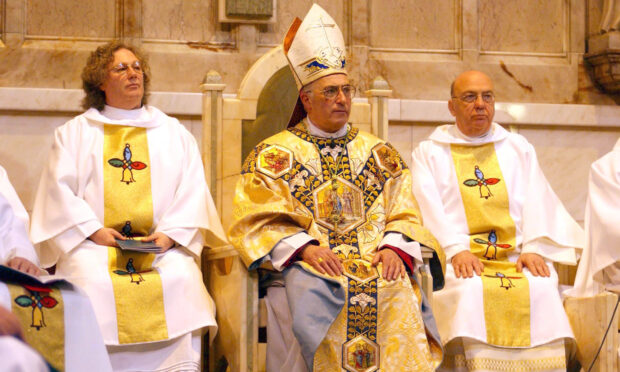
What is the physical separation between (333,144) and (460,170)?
918mm

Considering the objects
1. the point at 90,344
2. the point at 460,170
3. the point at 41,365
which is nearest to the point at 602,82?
the point at 460,170

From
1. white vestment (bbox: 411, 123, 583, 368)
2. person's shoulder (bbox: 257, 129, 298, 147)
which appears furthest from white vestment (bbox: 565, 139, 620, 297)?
person's shoulder (bbox: 257, 129, 298, 147)

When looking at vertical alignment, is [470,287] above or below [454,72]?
below

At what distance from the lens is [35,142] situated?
627 centimetres

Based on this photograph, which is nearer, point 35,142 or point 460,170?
point 460,170

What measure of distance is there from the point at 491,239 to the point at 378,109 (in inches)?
36.5

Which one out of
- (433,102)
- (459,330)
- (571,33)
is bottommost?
(459,330)

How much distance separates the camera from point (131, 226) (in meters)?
5.23

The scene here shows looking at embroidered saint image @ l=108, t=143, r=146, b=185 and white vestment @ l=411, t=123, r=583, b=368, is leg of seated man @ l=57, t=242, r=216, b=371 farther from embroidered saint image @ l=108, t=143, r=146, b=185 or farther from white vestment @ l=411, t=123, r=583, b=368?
white vestment @ l=411, t=123, r=583, b=368

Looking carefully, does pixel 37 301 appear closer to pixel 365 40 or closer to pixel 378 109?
pixel 378 109

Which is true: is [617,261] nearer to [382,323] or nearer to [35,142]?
[382,323]

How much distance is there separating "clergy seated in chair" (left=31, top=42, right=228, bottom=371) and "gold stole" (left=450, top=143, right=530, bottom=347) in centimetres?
135

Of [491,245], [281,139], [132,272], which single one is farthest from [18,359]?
[491,245]

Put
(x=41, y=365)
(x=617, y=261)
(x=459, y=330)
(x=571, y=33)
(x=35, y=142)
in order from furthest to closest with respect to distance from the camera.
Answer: (x=571, y=33) < (x=35, y=142) < (x=617, y=261) < (x=459, y=330) < (x=41, y=365)
